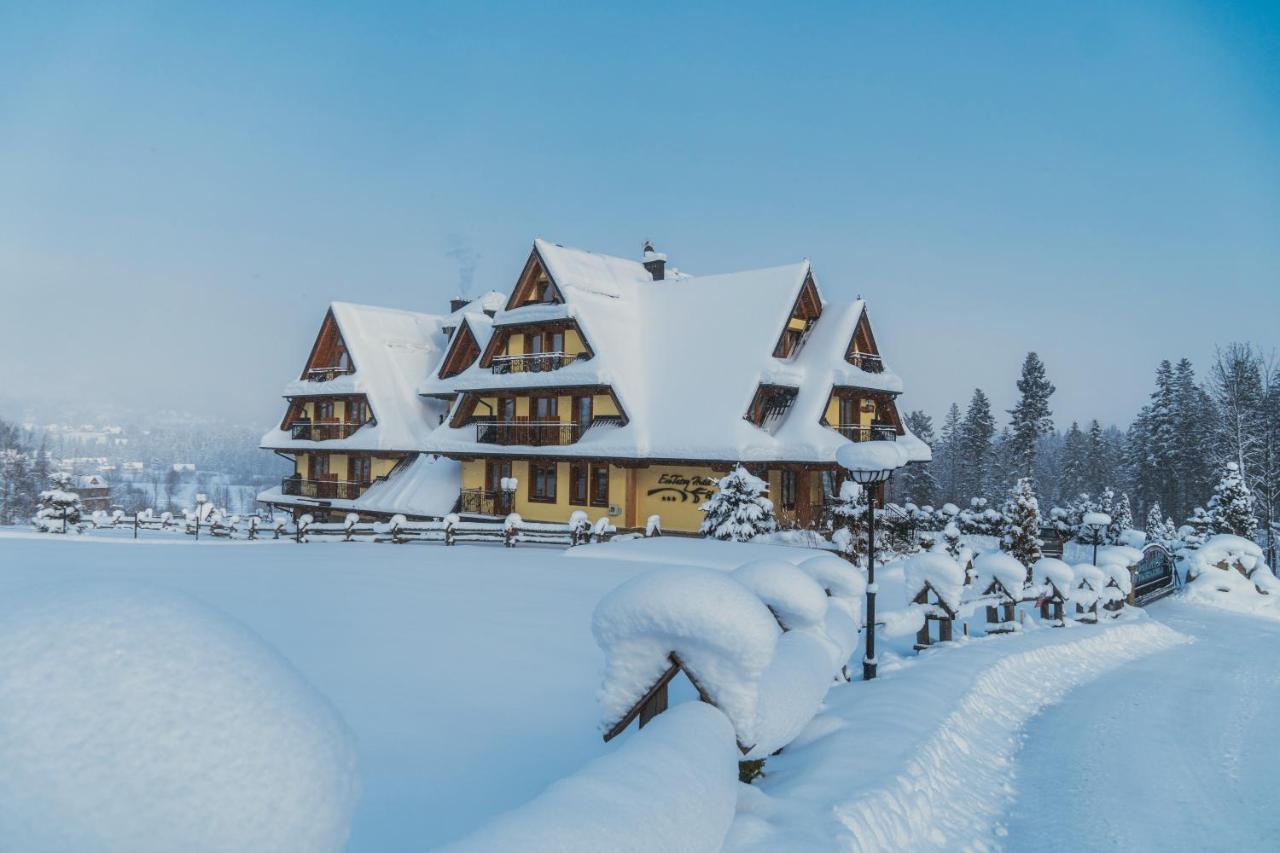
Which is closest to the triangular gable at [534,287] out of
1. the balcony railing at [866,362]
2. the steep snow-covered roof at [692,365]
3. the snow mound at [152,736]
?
the steep snow-covered roof at [692,365]

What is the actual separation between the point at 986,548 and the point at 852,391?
10939 millimetres

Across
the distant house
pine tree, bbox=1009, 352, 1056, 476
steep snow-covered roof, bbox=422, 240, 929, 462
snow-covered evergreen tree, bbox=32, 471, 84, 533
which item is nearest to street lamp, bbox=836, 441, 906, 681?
steep snow-covered roof, bbox=422, 240, 929, 462

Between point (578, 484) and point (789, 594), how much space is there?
20874 mm

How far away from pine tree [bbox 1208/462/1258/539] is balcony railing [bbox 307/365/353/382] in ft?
122

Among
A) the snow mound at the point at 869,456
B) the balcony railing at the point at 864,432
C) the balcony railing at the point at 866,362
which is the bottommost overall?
the snow mound at the point at 869,456

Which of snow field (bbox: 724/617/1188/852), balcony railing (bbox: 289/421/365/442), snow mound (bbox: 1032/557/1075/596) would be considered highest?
balcony railing (bbox: 289/421/365/442)

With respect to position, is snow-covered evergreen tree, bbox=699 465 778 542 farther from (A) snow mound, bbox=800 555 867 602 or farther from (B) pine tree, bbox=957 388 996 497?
(B) pine tree, bbox=957 388 996 497

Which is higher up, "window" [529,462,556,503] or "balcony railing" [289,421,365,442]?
"balcony railing" [289,421,365,442]

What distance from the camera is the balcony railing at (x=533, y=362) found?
2714 centimetres

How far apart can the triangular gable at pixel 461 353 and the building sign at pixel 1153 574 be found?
24857 millimetres

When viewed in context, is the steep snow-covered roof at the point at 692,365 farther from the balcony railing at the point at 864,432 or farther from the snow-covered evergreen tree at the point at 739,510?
the snow-covered evergreen tree at the point at 739,510

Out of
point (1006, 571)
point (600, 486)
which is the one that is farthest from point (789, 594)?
point (600, 486)

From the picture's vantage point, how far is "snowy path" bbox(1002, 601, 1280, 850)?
6191 mm

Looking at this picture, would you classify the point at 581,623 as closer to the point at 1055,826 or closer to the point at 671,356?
the point at 1055,826
